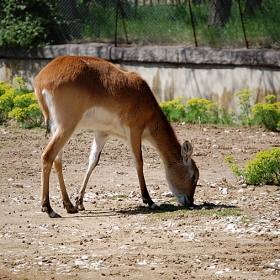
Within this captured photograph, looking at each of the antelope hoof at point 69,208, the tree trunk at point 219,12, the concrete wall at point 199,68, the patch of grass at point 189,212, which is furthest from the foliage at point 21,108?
the patch of grass at point 189,212

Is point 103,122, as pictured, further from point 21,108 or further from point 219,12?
point 219,12

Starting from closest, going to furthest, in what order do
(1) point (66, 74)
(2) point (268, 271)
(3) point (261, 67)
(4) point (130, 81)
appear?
(2) point (268, 271)
(1) point (66, 74)
(4) point (130, 81)
(3) point (261, 67)

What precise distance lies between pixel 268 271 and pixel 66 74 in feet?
11.2

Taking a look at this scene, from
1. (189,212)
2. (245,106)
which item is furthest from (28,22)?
(189,212)

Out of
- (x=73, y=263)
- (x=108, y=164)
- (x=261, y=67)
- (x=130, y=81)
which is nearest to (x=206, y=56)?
(x=261, y=67)

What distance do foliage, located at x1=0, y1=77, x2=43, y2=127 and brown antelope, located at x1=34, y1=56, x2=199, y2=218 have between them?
5.13 meters

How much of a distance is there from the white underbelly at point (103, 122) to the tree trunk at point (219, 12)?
7.92m

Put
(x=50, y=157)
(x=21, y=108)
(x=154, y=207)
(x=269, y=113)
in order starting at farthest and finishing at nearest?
(x=21, y=108)
(x=269, y=113)
(x=154, y=207)
(x=50, y=157)

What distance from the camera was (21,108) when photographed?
13367mm

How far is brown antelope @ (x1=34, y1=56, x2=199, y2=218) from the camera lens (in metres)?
7.50

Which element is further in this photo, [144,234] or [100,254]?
[144,234]

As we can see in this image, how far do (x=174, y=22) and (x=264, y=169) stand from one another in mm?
8031

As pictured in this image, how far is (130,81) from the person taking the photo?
8.10 metres

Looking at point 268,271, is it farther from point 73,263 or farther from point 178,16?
point 178,16
